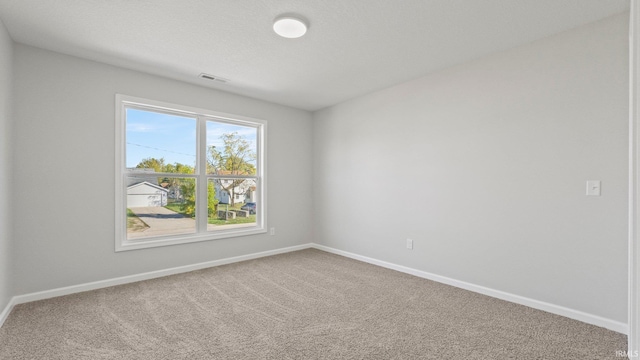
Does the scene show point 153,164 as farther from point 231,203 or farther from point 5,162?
point 5,162

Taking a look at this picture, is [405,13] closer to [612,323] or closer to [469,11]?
[469,11]

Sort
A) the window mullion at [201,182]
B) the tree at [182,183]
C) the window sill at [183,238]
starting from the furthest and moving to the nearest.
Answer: the window mullion at [201,182]
the tree at [182,183]
the window sill at [183,238]

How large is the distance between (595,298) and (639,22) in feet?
6.94

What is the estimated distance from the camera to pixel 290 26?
7.86 feet

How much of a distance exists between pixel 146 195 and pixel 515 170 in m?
4.17

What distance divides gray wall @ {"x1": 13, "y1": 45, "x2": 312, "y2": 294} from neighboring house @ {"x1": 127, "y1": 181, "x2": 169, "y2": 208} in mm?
245

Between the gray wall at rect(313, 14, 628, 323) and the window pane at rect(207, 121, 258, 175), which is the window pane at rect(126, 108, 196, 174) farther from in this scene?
the gray wall at rect(313, 14, 628, 323)

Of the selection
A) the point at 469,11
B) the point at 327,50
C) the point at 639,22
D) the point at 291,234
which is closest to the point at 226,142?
the point at 291,234

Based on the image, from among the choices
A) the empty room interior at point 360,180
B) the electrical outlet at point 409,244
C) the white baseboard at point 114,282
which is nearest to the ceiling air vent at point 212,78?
the empty room interior at point 360,180

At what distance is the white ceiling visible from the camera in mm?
2199

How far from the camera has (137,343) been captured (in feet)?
6.79

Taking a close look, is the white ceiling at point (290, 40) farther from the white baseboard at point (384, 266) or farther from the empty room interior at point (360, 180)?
the white baseboard at point (384, 266)

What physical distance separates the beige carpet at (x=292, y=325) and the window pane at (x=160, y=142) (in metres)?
1.46

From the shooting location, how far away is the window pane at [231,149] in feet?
13.6
